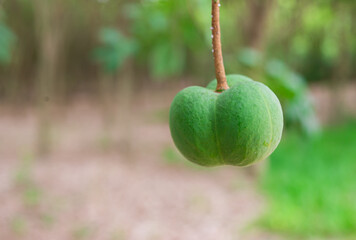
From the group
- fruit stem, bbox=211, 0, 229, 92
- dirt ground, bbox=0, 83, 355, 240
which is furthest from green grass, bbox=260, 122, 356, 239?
fruit stem, bbox=211, 0, 229, 92

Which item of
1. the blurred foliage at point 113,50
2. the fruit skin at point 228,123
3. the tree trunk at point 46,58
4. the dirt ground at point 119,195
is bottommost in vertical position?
the fruit skin at point 228,123

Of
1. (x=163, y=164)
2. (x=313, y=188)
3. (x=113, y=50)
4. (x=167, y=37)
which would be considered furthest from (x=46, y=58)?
(x=313, y=188)

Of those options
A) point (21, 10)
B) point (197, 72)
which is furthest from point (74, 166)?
point (197, 72)

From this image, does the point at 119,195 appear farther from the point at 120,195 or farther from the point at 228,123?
the point at 228,123

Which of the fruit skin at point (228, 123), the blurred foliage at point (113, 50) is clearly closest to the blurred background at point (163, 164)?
the blurred foliage at point (113, 50)

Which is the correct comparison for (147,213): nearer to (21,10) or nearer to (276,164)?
(276,164)

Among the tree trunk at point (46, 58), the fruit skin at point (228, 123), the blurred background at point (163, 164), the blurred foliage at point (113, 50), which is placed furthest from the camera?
the tree trunk at point (46, 58)

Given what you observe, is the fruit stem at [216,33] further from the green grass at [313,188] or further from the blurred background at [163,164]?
the green grass at [313,188]
